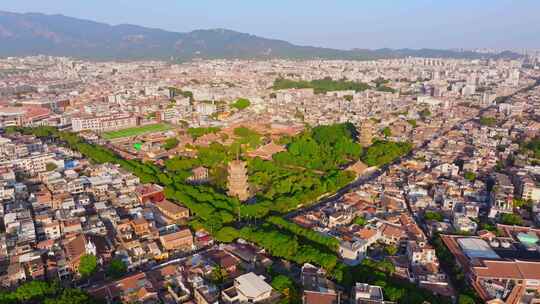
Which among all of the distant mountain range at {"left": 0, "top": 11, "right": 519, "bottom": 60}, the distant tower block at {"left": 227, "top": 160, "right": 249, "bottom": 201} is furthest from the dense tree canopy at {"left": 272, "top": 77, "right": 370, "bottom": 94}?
the distant mountain range at {"left": 0, "top": 11, "right": 519, "bottom": 60}

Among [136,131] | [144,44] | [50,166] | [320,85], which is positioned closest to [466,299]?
[50,166]

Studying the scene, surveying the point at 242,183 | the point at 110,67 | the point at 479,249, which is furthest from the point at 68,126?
the point at 110,67

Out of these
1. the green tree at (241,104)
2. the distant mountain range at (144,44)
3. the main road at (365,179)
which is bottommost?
the main road at (365,179)

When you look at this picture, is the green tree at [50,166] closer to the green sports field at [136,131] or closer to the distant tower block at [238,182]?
the green sports field at [136,131]

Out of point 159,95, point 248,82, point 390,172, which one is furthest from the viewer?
point 248,82

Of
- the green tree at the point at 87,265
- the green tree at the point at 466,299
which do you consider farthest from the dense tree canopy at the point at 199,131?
the green tree at the point at 466,299

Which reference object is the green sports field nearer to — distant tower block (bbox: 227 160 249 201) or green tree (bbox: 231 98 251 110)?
green tree (bbox: 231 98 251 110)

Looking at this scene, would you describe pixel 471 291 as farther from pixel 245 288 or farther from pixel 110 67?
pixel 110 67
